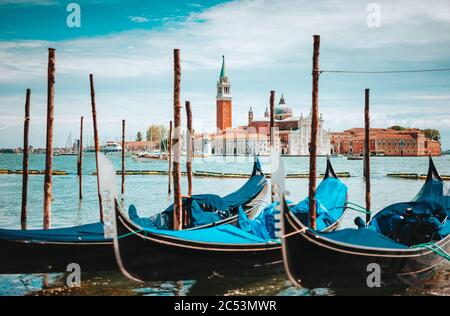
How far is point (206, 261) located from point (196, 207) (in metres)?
1.71

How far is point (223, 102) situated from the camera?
8050cm

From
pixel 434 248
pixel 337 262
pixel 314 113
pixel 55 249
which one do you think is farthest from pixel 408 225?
pixel 55 249

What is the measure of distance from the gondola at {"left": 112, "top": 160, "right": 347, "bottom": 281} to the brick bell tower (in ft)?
244

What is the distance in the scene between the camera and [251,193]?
30.9 feet

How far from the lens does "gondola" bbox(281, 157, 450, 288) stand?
502cm

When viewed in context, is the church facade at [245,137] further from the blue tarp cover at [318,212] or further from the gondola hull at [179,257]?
the gondola hull at [179,257]

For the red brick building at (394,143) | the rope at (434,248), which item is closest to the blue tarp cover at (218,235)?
the rope at (434,248)

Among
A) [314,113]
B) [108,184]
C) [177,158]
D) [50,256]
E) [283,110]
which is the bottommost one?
[50,256]

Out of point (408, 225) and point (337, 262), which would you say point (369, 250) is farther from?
point (408, 225)

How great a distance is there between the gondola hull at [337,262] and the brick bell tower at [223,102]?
74873mm

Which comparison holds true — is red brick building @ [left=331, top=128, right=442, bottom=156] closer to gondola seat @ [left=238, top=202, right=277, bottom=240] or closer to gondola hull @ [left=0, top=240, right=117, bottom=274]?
gondola seat @ [left=238, top=202, right=277, bottom=240]

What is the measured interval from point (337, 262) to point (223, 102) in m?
75.8

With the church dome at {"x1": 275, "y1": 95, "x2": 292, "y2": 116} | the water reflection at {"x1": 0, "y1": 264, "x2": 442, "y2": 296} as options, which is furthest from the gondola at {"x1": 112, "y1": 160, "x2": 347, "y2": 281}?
the church dome at {"x1": 275, "y1": 95, "x2": 292, "y2": 116}
